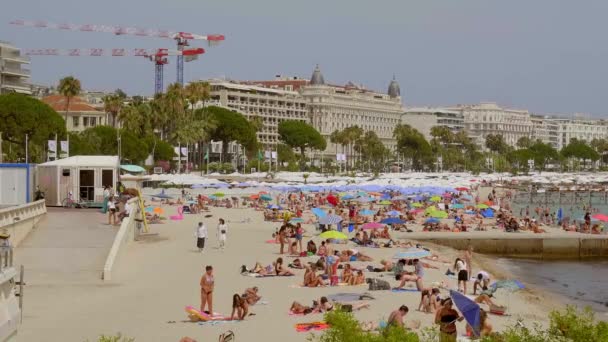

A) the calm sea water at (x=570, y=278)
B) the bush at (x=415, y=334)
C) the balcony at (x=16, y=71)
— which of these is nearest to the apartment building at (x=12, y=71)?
the balcony at (x=16, y=71)

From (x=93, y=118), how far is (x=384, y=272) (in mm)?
82681

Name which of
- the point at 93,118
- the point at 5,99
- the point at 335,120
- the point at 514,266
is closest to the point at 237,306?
the point at 514,266

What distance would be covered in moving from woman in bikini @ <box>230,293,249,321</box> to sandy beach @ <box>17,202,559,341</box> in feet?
0.61

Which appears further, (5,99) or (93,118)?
(93,118)

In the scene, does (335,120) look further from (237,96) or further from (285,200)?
(285,200)

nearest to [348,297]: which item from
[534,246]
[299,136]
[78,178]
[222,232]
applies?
[222,232]

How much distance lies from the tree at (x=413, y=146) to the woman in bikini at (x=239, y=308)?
13858cm

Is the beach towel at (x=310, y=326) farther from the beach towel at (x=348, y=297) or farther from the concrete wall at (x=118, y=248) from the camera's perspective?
the concrete wall at (x=118, y=248)

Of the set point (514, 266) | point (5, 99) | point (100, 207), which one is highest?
point (5, 99)

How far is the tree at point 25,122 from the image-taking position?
66312mm

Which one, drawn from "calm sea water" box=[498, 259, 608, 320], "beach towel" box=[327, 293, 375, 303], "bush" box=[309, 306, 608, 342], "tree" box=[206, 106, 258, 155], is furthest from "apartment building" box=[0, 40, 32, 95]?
"bush" box=[309, 306, 608, 342]

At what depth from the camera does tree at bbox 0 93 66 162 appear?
66.3 m

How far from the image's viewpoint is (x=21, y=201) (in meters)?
30.9

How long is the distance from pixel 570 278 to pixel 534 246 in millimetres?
7922
